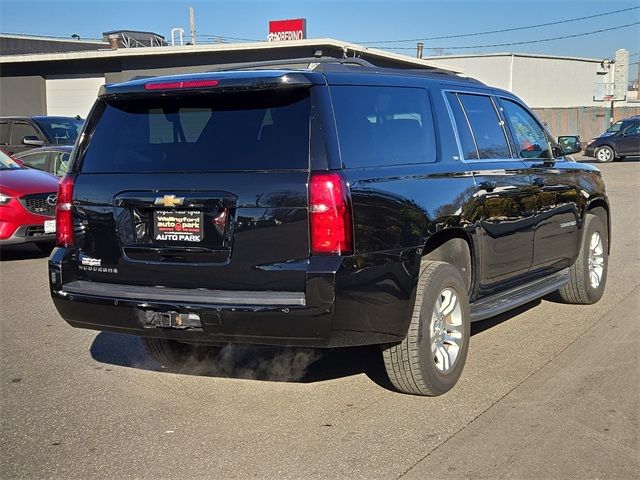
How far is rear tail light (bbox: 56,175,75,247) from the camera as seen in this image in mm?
4625

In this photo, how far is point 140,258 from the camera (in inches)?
172

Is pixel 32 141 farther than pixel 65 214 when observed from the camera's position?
Yes

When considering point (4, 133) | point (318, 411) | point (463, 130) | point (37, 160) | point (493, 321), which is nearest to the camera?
point (318, 411)

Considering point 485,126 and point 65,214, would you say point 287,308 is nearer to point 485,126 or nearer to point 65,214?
point 65,214

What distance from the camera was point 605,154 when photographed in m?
31.8

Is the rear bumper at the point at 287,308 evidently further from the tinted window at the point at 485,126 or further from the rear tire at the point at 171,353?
the tinted window at the point at 485,126

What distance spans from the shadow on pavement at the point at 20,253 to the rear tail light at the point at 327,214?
7.55 m

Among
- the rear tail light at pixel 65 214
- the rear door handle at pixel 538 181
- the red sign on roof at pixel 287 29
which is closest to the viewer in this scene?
the rear tail light at pixel 65 214

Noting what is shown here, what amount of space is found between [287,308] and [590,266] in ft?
13.7

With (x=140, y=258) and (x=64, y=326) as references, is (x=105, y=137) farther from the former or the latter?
(x=64, y=326)

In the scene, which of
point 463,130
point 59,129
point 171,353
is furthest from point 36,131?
point 463,130

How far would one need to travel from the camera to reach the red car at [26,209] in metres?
9.70

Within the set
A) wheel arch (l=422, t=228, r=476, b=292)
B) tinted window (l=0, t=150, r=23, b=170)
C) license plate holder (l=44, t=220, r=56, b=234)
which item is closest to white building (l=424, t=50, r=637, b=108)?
tinted window (l=0, t=150, r=23, b=170)

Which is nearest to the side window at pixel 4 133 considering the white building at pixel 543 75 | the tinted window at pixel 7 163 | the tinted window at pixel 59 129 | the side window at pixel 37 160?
the tinted window at pixel 59 129
